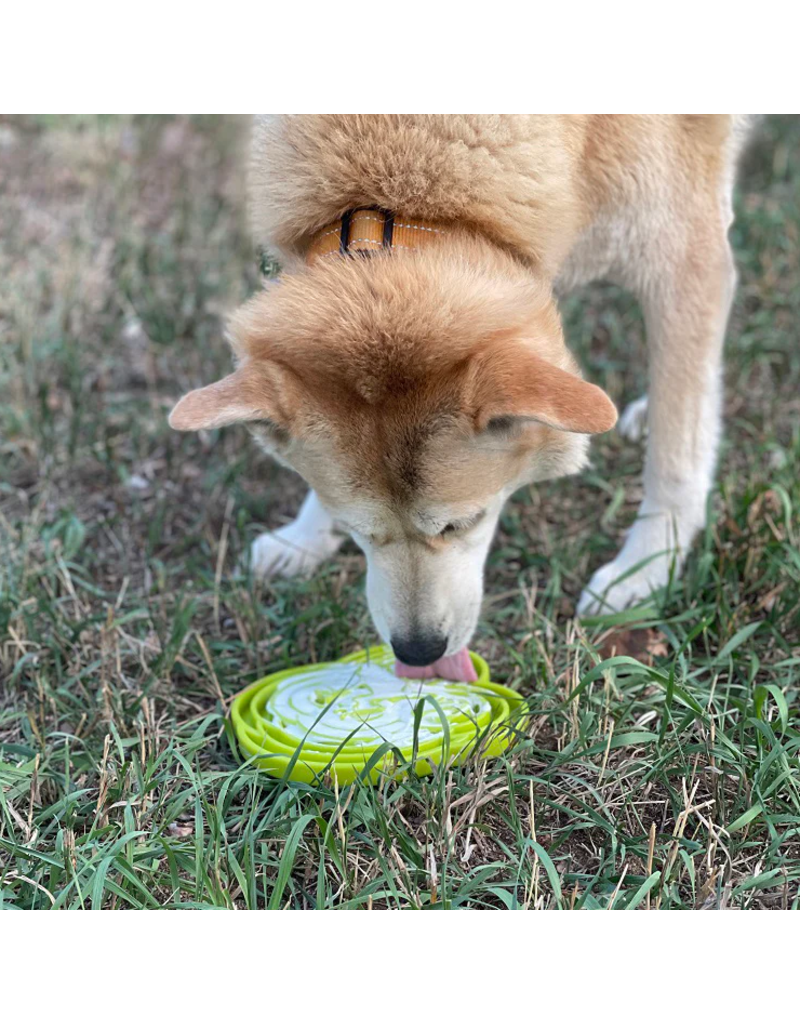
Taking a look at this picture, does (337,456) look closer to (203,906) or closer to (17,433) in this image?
(203,906)

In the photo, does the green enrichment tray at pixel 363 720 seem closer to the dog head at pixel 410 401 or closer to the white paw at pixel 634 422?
the dog head at pixel 410 401

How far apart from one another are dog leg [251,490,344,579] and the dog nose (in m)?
0.94

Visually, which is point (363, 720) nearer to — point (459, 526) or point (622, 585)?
point (459, 526)

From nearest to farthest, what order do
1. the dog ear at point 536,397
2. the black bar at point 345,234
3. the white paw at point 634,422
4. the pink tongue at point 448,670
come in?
the dog ear at point 536,397
the black bar at point 345,234
the pink tongue at point 448,670
the white paw at point 634,422

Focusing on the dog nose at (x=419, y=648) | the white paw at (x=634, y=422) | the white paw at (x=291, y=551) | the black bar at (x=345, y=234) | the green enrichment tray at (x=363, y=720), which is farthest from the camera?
the white paw at (x=634, y=422)

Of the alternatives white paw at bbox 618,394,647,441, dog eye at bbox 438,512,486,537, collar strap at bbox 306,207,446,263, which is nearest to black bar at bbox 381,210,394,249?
collar strap at bbox 306,207,446,263

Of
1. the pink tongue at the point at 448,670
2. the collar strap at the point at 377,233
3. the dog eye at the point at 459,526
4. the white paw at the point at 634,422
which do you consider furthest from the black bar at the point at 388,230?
the white paw at the point at 634,422

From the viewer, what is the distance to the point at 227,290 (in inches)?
213

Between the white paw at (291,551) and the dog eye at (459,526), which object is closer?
the dog eye at (459,526)

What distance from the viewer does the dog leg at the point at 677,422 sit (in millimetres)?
3543

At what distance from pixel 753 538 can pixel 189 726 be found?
6.44ft

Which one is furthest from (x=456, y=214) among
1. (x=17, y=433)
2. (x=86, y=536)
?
(x=17, y=433)

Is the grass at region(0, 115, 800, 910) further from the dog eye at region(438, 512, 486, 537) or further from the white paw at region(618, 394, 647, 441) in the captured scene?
the dog eye at region(438, 512, 486, 537)

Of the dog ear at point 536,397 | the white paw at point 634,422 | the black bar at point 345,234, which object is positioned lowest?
the white paw at point 634,422
